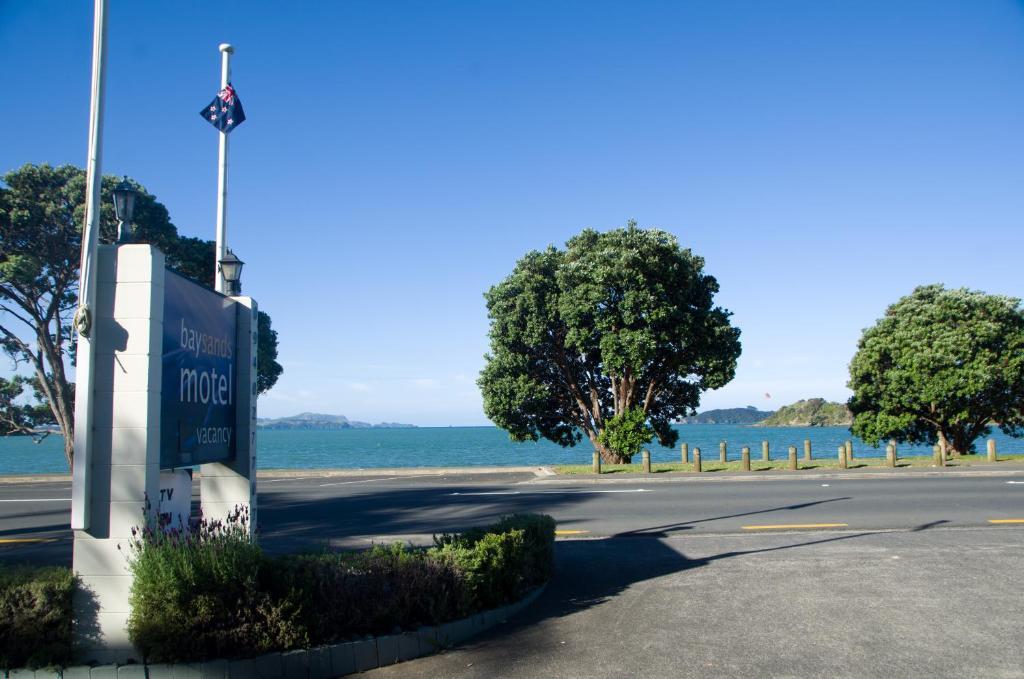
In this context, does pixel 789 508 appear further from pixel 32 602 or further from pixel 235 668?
pixel 32 602

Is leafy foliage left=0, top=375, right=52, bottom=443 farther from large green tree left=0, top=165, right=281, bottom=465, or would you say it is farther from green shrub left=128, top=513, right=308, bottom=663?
A: green shrub left=128, top=513, right=308, bottom=663

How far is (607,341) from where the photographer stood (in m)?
27.2

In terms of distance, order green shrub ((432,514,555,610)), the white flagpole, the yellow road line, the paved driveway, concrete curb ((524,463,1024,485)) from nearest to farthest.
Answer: the white flagpole → the paved driveway → green shrub ((432,514,555,610)) → the yellow road line → concrete curb ((524,463,1024,485))

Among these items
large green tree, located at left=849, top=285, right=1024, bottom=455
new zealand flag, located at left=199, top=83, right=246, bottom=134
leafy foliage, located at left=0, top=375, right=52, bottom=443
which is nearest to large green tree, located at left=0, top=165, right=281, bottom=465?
leafy foliage, located at left=0, top=375, right=52, bottom=443

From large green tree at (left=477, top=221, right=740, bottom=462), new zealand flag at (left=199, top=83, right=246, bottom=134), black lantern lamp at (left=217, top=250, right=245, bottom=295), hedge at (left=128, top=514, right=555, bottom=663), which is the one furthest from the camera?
large green tree at (left=477, top=221, right=740, bottom=462)

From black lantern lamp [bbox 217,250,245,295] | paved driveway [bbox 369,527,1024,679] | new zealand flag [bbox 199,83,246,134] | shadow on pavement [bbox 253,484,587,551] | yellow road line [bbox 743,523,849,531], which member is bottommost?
shadow on pavement [bbox 253,484,587,551]

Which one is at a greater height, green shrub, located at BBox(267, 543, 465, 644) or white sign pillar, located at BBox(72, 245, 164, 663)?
white sign pillar, located at BBox(72, 245, 164, 663)

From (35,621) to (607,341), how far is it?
2281 cm

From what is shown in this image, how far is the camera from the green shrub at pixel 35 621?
5449 mm

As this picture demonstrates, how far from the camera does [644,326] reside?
90.3 ft

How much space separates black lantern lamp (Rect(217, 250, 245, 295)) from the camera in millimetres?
8781

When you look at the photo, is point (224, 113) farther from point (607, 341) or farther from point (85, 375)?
point (607, 341)

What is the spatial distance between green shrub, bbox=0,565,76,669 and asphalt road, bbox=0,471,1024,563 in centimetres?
598

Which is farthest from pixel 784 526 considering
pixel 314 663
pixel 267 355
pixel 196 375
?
pixel 267 355
